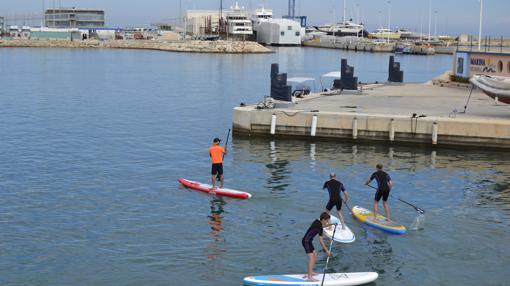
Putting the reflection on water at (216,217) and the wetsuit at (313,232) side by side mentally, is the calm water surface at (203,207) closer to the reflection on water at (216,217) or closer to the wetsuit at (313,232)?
the reflection on water at (216,217)

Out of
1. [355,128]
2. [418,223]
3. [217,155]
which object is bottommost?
[418,223]

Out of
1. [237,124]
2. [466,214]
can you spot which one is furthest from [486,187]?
[237,124]

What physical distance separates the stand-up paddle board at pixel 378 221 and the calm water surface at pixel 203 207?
0.99 feet

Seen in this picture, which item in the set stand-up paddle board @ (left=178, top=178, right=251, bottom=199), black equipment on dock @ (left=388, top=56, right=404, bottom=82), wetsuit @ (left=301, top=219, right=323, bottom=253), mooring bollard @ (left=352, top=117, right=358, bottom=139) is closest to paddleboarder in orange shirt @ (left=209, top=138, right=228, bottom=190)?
stand-up paddle board @ (left=178, top=178, right=251, bottom=199)

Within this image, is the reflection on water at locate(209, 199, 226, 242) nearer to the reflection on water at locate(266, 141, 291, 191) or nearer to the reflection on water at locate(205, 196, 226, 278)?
the reflection on water at locate(205, 196, 226, 278)

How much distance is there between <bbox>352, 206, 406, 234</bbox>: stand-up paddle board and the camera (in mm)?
22341

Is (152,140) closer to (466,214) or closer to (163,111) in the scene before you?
(163,111)

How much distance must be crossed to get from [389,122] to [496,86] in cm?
738

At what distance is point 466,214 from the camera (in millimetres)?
25219

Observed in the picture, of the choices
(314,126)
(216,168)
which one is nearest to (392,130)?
(314,126)

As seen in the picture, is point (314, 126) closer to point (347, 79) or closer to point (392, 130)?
point (392, 130)

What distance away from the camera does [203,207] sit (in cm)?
2547

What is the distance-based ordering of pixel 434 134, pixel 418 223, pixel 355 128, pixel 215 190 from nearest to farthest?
pixel 418 223
pixel 215 190
pixel 434 134
pixel 355 128

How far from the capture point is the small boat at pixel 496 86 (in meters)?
39.4
